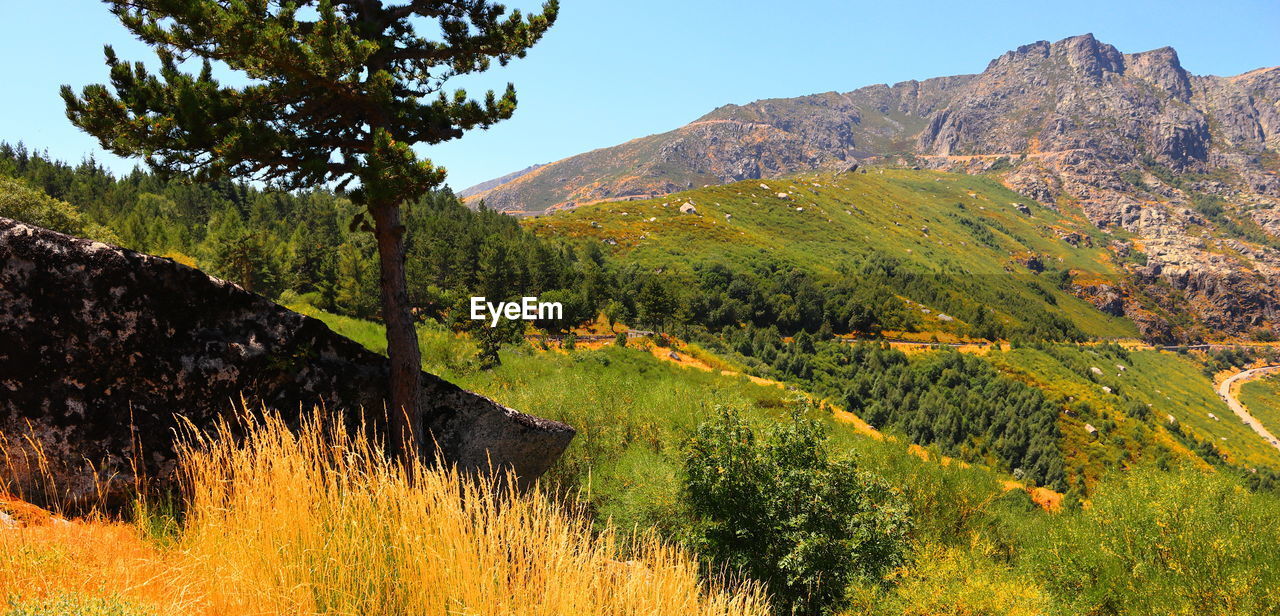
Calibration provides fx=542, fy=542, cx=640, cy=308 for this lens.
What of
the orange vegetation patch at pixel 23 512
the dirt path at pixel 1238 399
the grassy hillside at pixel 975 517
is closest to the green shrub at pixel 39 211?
the grassy hillside at pixel 975 517

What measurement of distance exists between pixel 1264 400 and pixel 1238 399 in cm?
768

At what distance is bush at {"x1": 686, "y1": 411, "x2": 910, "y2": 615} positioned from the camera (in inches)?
528

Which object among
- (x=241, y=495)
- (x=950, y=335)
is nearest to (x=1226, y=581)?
(x=241, y=495)

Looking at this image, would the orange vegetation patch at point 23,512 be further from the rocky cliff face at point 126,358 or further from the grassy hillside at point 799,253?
the grassy hillside at point 799,253

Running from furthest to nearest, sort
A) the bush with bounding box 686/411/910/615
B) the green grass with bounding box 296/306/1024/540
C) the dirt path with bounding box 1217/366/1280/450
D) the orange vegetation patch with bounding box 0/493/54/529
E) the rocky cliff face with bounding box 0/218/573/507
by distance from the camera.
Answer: the dirt path with bounding box 1217/366/1280/450
the green grass with bounding box 296/306/1024/540
the bush with bounding box 686/411/910/615
the rocky cliff face with bounding box 0/218/573/507
the orange vegetation patch with bounding box 0/493/54/529

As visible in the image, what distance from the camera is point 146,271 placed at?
693cm

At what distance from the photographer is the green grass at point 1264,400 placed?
441ft

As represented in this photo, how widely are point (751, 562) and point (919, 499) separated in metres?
12.6

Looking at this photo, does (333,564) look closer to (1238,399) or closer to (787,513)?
(787,513)

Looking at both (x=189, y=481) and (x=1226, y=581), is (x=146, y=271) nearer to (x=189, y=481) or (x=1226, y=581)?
(x=189, y=481)

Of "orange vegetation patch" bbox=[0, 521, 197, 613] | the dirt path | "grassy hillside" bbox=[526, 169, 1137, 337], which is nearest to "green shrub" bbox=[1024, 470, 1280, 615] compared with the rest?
"orange vegetation patch" bbox=[0, 521, 197, 613]

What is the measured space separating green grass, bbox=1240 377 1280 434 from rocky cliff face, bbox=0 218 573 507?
643 ft

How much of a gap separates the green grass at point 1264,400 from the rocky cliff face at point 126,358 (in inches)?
7717

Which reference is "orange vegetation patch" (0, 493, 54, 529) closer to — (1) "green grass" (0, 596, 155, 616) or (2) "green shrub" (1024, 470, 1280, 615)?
(1) "green grass" (0, 596, 155, 616)
